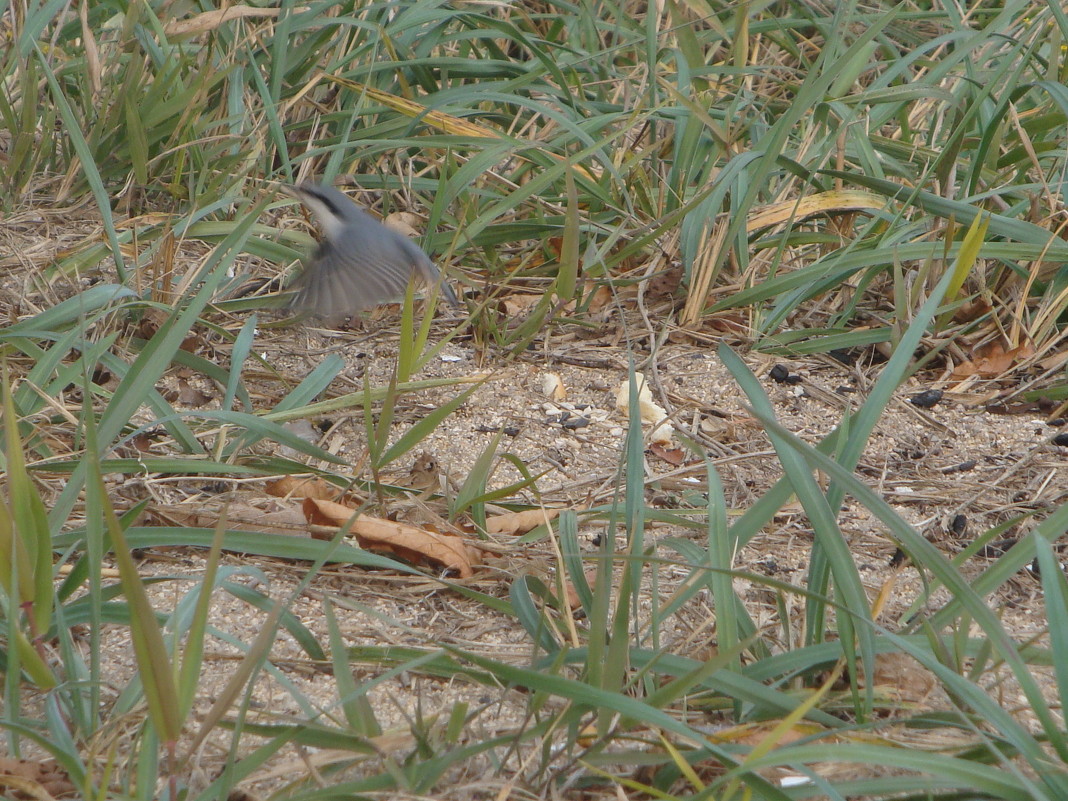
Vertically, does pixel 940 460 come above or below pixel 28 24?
below

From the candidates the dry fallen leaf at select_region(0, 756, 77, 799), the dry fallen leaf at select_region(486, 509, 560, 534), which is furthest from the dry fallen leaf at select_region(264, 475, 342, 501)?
the dry fallen leaf at select_region(0, 756, 77, 799)

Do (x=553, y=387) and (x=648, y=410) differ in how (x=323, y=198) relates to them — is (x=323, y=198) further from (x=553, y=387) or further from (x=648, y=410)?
(x=648, y=410)

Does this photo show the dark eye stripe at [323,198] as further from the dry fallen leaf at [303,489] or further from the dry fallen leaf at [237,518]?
the dry fallen leaf at [237,518]

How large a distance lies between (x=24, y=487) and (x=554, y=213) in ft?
7.17

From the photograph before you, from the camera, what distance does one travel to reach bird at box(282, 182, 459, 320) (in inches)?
111

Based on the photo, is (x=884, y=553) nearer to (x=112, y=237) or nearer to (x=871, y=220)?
(x=871, y=220)

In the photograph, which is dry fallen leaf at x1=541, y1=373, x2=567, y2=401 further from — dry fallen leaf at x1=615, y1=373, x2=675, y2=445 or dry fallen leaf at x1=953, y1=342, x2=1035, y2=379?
dry fallen leaf at x1=953, y1=342, x2=1035, y2=379

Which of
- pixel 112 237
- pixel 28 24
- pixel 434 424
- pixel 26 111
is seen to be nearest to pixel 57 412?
pixel 112 237

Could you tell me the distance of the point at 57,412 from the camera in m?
2.35

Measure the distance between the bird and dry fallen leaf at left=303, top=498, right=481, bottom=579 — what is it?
2.73ft

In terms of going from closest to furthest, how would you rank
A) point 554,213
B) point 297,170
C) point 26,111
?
1. point 26,111
2. point 554,213
3. point 297,170

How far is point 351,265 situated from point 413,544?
1022mm

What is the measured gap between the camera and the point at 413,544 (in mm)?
2039

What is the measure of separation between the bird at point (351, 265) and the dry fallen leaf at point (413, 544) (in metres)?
0.83
